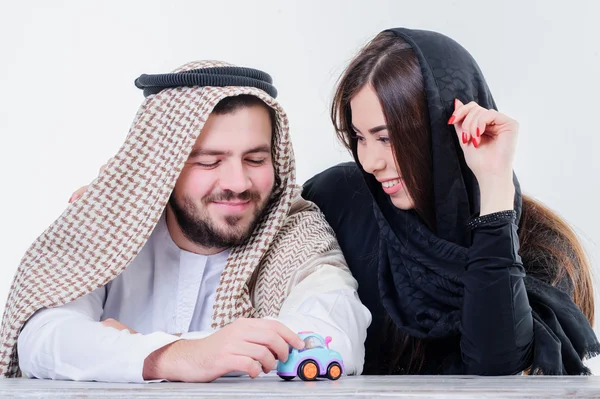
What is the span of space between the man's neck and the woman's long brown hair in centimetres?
47

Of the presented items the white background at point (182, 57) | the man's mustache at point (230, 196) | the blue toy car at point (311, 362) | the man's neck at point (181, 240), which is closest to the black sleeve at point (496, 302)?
the blue toy car at point (311, 362)

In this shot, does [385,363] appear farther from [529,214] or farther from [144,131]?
[144,131]

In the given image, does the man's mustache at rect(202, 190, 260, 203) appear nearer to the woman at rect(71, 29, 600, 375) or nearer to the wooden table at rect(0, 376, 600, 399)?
the woman at rect(71, 29, 600, 375)

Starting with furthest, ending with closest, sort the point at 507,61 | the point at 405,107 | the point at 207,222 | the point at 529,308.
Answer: the point at 507,61 < the point at 207,222 < the point at 405,107 < the point at 529,308

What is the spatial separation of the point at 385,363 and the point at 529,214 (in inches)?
22.7

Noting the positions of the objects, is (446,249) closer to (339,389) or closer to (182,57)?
(339,389)

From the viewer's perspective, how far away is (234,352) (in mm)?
1602

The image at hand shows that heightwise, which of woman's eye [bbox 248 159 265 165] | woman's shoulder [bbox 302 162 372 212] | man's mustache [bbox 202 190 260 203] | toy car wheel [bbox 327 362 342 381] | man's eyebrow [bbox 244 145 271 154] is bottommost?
toy car wheel [bbox 327 362 342 381]

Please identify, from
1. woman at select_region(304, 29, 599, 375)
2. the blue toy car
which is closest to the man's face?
woman at select_region(304, 29, 599, 375)

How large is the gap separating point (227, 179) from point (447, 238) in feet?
1.83

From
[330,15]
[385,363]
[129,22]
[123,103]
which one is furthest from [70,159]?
[385,363]

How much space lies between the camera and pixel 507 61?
3748 millimetres

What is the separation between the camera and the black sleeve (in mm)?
1942

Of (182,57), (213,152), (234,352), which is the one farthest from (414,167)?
(182,57)
